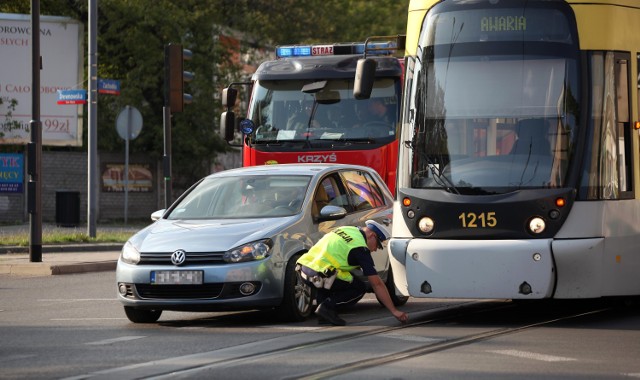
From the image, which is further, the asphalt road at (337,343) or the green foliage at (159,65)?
the green foliage at (159,65)

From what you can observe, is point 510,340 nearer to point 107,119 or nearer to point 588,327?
point 588,327

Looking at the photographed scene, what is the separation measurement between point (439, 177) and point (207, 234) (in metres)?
2.31

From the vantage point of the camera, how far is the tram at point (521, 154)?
44.0 ft

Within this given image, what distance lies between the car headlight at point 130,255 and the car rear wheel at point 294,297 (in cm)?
146

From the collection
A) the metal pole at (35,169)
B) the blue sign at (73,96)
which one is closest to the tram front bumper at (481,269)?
the metal pole at (35,169)

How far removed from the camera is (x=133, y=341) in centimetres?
1263

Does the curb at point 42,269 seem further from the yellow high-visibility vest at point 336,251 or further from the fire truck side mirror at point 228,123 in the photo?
the yellow high-visibility vest at point 336,251

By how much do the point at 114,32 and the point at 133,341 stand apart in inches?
1147

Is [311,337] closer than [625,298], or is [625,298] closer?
[311,337]

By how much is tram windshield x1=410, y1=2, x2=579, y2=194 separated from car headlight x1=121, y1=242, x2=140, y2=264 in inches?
109

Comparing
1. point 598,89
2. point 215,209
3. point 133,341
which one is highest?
point 598,89

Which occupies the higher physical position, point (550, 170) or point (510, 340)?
point (550, 170)

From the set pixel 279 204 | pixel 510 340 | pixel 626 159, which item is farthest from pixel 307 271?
pixel 626 159

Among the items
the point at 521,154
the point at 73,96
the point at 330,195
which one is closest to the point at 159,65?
the point at 73,96
